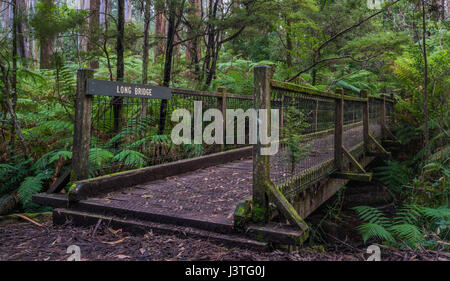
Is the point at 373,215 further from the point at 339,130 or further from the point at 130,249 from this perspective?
the point at 130,249

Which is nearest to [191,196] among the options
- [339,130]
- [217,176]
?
[217,176]

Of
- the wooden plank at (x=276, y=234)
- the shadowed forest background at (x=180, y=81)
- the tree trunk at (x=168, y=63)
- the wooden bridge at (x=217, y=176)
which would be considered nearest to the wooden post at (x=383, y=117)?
the shadowed forest background at (x=180, y=81)

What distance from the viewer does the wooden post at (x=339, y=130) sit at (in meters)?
6.17

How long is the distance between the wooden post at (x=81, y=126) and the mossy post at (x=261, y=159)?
2259mm

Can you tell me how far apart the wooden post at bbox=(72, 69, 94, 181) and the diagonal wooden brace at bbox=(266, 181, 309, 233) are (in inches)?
97.7

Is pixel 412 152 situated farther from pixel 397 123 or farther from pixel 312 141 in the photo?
pixel 312 141

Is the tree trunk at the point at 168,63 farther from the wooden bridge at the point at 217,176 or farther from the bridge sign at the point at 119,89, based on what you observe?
the bridge sign at the point at 119,89

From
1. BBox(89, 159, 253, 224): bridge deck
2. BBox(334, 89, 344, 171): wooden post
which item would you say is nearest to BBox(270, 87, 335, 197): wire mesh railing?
BBox(89, 159, 253, 224): bridge deck

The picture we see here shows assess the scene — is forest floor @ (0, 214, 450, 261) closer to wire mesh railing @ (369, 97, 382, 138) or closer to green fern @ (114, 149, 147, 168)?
green fern @ (114, 149, 147, 168)

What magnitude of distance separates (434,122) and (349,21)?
5.63m

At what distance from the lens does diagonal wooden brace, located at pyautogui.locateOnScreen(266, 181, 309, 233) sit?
3181 millimetres

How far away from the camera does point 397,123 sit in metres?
12.1
